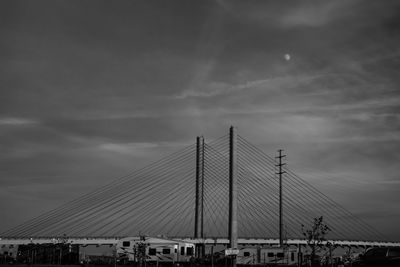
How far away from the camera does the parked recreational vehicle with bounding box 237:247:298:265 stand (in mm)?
58750

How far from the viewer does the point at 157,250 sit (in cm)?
5428

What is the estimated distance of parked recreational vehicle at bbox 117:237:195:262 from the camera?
53844 millimetres

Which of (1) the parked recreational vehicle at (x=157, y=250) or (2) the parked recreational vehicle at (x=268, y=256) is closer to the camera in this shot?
(1) the parked recreational vehicle at (x=157, y=250)

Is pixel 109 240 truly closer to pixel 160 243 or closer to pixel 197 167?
pixel 197 167

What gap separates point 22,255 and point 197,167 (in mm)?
35031

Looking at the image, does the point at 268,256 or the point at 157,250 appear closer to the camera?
the point at 157,250

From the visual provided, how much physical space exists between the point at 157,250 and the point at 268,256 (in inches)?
523

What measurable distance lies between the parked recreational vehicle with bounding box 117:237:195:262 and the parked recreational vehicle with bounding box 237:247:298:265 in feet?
25.6

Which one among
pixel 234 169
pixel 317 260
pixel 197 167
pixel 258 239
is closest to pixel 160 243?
pixel 317 260

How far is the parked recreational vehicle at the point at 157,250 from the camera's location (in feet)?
177

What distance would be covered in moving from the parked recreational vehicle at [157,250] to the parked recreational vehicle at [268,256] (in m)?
7.80

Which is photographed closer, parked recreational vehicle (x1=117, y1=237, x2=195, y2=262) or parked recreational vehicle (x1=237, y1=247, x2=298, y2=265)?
parked recreational vehicle (x1=117, y1=237, x2=195, y2=262)

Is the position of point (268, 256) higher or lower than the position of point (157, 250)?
lower

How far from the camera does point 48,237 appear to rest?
328 ft
